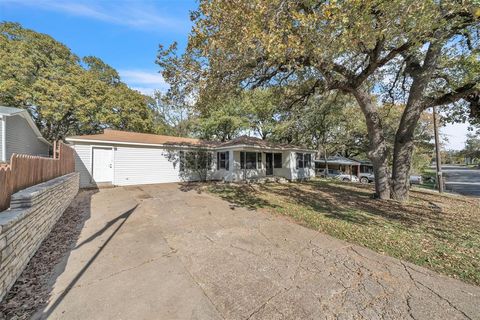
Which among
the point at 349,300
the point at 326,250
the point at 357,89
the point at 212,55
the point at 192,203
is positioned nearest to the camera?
the point at 349,300

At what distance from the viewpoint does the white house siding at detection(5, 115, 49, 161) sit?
9.15 m

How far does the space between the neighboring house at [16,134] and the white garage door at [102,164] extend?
3090mm

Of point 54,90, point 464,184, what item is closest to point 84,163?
point 54,90

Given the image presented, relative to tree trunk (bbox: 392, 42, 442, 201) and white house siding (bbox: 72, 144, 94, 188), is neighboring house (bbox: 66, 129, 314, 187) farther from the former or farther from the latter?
tree trunk (bbox: 392, 42, 442, 201)

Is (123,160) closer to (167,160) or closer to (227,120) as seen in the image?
(167,160)

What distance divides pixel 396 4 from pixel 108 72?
78.7 feet

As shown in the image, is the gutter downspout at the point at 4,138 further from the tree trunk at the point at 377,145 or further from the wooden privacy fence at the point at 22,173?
the tree trunk at the point at 377,145

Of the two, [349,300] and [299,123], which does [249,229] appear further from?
[299,123]

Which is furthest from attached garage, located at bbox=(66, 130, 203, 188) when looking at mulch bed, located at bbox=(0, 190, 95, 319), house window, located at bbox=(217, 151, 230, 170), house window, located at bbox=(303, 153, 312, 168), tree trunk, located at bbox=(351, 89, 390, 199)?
tree trunk, located at bbox=(351, 89, 390, 199)

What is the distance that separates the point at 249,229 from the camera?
5.05 m

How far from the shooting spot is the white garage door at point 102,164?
35.1 ft

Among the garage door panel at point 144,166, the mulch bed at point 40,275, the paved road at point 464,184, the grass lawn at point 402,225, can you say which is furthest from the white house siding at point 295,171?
the mulch bed at point 40,275

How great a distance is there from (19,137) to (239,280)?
13.6 metres

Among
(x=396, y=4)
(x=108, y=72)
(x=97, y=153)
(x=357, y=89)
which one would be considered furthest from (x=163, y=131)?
(x=396, y=4)
